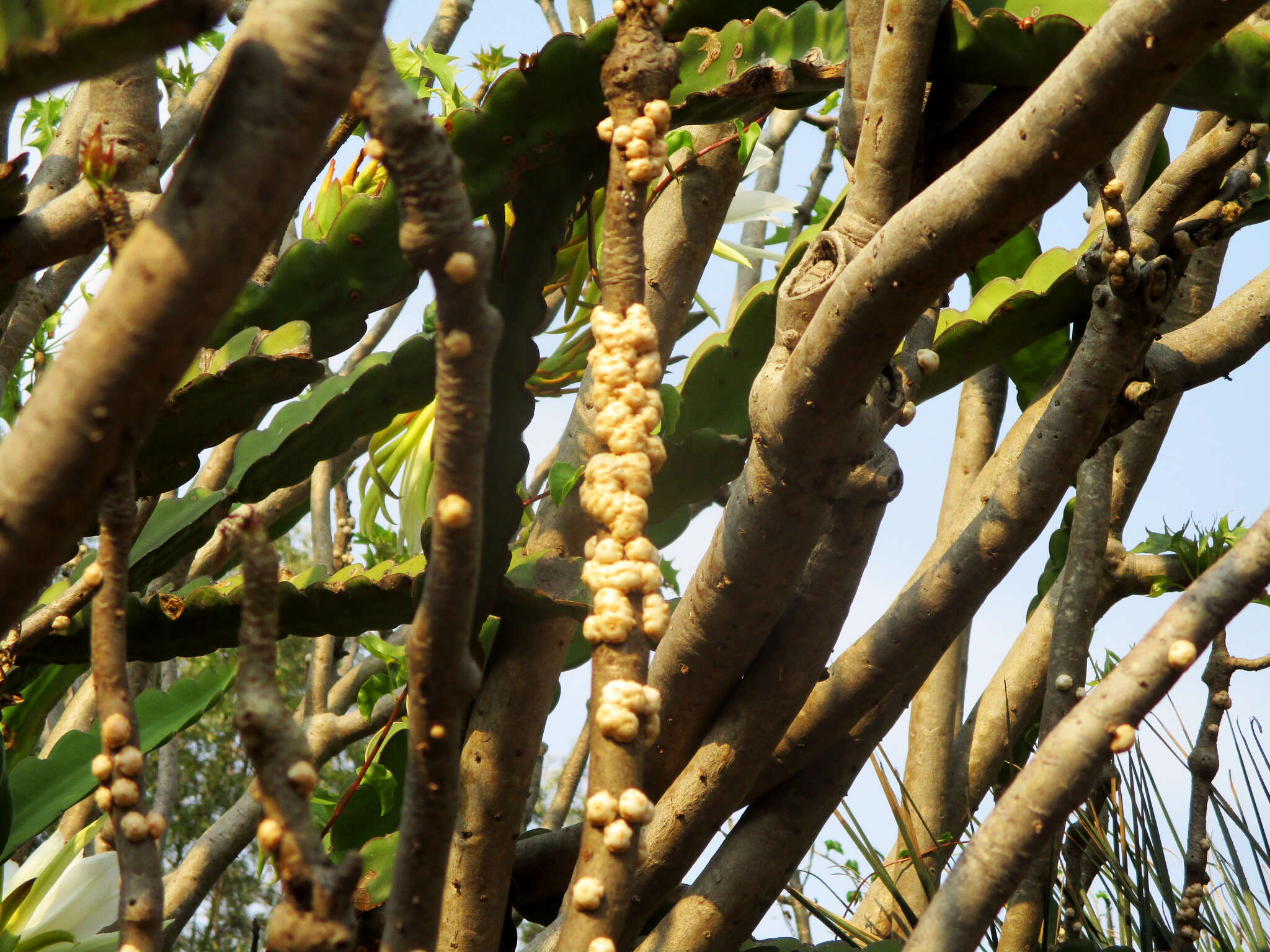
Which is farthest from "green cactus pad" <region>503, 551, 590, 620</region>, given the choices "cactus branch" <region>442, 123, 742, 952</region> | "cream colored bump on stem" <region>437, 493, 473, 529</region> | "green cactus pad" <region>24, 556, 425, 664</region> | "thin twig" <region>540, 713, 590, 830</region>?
"thin twig" <region>540, 713, 590, 830</region>

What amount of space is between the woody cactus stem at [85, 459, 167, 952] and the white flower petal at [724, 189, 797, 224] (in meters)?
1.64

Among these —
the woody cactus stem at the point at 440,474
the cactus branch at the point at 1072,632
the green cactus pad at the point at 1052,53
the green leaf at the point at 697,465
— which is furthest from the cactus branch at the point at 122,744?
the cactus branch at the point at 1072,632

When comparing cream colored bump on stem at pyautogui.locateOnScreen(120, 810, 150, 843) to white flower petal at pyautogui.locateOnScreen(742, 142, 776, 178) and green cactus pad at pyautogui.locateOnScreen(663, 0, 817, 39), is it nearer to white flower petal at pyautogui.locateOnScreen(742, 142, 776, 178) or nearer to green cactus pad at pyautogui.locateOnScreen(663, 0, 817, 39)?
green cactus pad at pyautogui.locateOnScreen(663, 0, 817, 39)

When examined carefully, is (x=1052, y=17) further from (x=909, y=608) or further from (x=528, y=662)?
(x=528, y=662)

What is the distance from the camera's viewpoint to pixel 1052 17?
128cm

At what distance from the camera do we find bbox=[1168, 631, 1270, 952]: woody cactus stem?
1.53 m

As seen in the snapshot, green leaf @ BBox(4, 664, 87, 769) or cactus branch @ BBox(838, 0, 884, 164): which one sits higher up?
cactus branch @ BBox(838, 0, 884, 164)

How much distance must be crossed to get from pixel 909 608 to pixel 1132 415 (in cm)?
42

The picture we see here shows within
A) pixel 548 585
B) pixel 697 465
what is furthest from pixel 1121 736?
pixel 697 465

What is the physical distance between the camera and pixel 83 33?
0.59 meters

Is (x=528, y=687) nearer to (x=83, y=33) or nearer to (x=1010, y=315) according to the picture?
(x=1010, y=315)

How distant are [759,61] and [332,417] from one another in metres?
0.83

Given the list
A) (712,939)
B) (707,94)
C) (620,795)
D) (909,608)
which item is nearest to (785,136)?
(707,94)

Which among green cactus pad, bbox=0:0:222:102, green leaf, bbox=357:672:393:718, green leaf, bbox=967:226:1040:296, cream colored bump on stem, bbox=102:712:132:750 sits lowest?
cream colored bump on stem, bbox=102:712:132:750
